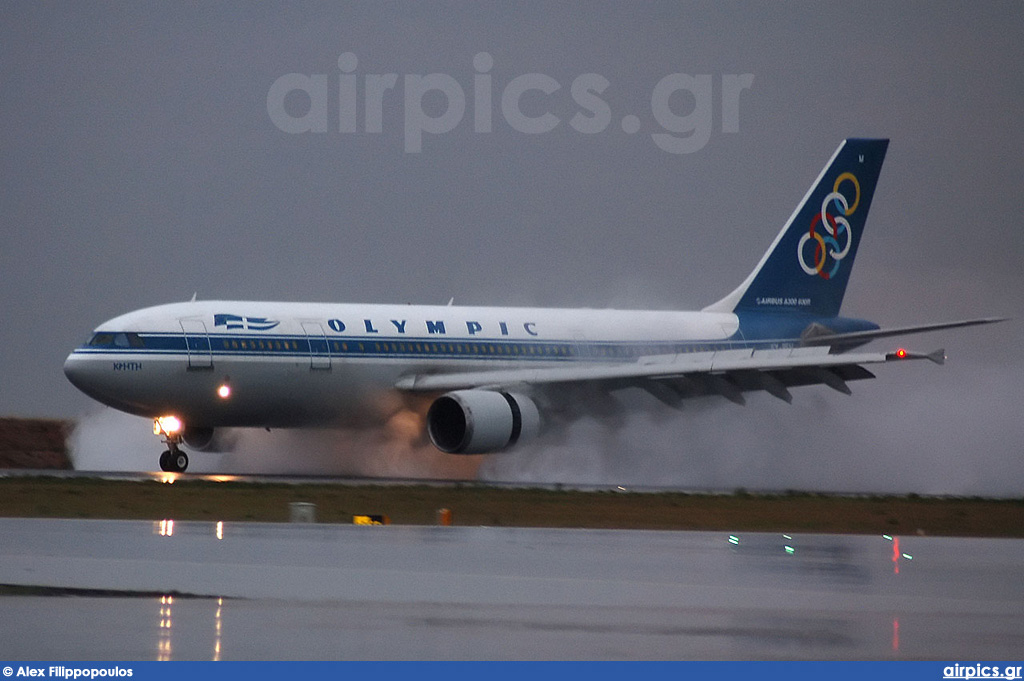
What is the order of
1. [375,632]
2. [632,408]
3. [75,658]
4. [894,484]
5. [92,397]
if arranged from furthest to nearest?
[632,408] → [894,484] → [92,397] → [375,632] → [75,658]

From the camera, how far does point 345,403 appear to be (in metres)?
39.4

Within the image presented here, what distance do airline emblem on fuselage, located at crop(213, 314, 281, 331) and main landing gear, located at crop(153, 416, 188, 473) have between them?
236 cm

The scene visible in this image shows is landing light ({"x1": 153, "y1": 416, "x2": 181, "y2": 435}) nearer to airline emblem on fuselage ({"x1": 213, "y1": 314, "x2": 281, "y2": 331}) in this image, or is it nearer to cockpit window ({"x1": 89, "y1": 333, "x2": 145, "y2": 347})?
cockpit window ({"x1": 89, "y1": 333, "x2": 145, "y2": 347})

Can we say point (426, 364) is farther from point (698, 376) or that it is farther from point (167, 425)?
point (698, 376)

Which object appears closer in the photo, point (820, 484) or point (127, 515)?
point (127, 515)

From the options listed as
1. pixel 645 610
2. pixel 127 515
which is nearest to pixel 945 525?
pixel 127 515

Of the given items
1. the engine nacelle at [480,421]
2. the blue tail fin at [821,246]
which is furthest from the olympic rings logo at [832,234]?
the engine nacelle at [480,421]

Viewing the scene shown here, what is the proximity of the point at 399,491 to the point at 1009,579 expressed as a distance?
50.2ft

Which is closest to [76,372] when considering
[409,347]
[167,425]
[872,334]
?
[167,425]

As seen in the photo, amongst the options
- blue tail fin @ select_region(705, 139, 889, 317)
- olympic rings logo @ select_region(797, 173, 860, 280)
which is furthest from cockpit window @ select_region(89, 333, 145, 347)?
olympic rings logo @ select_region(797, 173, 860, 280)

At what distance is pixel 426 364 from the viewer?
133ft

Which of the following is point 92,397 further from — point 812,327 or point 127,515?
point 812,327

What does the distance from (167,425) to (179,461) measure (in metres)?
0.85

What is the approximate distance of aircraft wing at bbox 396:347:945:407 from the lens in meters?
39.8
